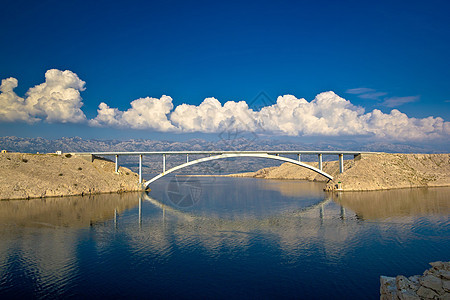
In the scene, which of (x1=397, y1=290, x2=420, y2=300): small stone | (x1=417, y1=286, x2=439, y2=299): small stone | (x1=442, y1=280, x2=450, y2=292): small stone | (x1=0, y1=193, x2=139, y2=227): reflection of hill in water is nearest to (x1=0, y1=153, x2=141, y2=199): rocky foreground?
(x1=0, y1=193, x2=139, y2=227): reflection of hill in water

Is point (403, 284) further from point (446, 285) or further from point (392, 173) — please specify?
point (392, 173)

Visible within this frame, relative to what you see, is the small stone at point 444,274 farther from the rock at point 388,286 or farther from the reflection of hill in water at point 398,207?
the reflection of hill in water at point 398,207

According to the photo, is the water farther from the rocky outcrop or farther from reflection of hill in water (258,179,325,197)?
reflection of hill in water (258,179,325,197)

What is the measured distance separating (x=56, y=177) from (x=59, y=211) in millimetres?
22116

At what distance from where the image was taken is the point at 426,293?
38.1ft

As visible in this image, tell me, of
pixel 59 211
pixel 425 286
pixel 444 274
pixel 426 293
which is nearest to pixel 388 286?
pixel 425 286

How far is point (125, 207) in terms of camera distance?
48375 mm

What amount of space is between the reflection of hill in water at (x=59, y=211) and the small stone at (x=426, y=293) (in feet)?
107

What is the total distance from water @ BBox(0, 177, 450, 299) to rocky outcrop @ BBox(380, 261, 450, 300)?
11.6ft

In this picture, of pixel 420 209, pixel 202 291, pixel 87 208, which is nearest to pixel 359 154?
pixel 420 209

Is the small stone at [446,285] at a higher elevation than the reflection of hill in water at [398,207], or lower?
higher

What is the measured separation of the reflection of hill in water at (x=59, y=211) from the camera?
35.2 meters

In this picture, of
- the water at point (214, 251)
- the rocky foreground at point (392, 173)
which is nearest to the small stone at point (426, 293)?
the water at point (214, 251)

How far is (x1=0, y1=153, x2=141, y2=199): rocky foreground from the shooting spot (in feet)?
180
